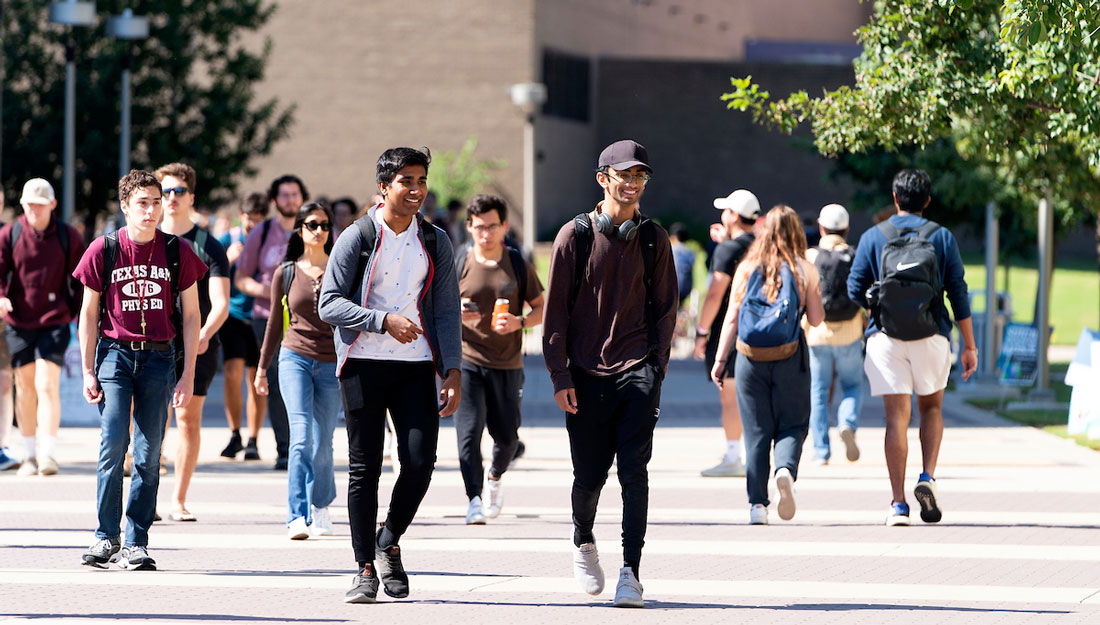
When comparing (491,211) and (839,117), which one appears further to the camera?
(839,117)

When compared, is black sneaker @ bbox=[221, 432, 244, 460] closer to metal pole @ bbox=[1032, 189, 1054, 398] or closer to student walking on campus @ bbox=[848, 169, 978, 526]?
student walking on campus @ bbox=[848, 169, 978, 526]

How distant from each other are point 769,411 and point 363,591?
129 inches

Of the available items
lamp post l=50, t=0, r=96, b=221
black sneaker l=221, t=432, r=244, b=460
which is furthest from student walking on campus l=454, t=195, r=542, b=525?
lamp post l=50, t=0, r=96, b=221

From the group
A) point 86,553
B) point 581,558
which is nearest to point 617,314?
point 581,558

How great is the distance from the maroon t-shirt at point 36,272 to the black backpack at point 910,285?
553 cm

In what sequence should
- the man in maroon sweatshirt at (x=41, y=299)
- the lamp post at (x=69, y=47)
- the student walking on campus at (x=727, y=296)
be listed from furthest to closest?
the lamp post at (x=69, y=47), the man in maroon sweatshirt at (x=41, y=299), the student walking on campus at (x=727, y=296)

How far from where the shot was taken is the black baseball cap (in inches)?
278

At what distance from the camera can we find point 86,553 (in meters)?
8.02

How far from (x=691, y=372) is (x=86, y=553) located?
15.2 metres

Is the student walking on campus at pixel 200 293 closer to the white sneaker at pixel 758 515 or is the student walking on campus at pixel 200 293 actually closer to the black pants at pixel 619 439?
the black pants at pixel 619 439

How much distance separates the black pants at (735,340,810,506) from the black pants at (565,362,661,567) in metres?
2.42

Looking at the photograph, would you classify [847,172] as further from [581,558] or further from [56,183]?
[581,558]

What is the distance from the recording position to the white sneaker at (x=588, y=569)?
720 centimetres

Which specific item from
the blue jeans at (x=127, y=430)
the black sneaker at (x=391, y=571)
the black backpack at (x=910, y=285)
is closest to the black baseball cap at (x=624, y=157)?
the black sneaker at (x=391, y=571)
